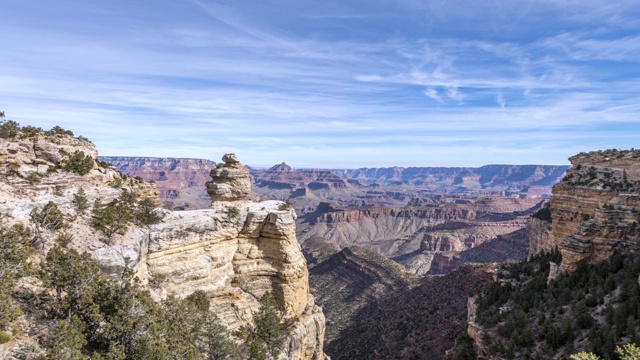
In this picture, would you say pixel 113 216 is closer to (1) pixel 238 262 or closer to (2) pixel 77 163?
(2) pixel 77 163

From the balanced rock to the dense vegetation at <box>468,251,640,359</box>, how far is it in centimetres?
2290

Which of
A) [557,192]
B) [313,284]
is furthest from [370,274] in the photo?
[557,192]

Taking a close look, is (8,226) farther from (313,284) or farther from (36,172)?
(313,284)

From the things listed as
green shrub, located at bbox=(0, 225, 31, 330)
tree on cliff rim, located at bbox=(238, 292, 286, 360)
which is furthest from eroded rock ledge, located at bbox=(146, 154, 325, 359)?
green shrub, located at bbox=(0, 225, 31, 330)

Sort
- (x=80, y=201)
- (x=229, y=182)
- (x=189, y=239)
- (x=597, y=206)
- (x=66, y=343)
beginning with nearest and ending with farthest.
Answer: (x=66, y=343), (x=80, y=201), (x=189, y=239), (x=597, y=206), (x=229, y=182)

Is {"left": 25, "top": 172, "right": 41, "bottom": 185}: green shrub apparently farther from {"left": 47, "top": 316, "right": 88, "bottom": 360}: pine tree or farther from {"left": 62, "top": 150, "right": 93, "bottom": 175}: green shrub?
{"left": 47, "top": 316, "right": 88, "bottom": 360}: pine tree

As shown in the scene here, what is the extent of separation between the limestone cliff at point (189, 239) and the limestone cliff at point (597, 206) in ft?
68.1

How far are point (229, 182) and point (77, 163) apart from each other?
1231 centimetres

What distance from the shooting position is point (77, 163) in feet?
78.8

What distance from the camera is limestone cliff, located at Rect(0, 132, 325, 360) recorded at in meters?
20.8

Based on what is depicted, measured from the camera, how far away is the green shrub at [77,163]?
23.7 meters

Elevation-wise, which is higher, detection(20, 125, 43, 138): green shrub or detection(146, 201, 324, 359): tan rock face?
detection(20, 125, 43, 138): green shrub

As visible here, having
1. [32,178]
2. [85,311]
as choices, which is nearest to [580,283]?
[85,311]

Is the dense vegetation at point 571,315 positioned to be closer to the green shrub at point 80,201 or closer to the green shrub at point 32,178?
the green shrub at point 80,201
